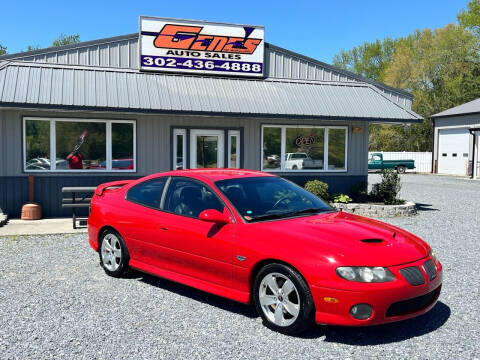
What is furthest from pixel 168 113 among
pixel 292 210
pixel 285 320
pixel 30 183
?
pixel 285 320

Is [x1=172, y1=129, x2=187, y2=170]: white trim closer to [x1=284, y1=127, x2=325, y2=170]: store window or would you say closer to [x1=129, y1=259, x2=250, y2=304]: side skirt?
[x1=284, y1=127, x2=325, y2=170]: store window

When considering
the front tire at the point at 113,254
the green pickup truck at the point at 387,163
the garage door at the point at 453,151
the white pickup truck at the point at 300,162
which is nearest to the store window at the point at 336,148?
the white pickup truck at the point at 300,162

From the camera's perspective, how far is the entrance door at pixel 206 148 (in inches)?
522

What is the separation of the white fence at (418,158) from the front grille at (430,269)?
33278mm

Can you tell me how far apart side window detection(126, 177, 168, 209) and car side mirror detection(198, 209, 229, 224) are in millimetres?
1030

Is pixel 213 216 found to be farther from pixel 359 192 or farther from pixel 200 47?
pixel 359 192

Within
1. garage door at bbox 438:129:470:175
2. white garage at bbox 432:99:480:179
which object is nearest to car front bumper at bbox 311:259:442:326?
white garage at bbox 432:99:480:179

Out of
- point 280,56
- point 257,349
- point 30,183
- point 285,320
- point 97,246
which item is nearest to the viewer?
point 257,349

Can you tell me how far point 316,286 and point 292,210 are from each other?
1.31 metres

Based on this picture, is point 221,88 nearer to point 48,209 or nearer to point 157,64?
point 157,64

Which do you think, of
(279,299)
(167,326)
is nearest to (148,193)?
(167,326)

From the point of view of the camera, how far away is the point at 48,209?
11883 millimetres

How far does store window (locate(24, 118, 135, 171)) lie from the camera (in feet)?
38.7

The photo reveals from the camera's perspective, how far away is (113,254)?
6.25 metres
